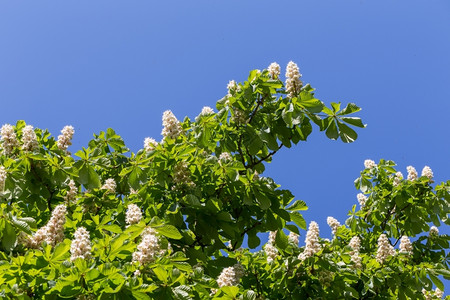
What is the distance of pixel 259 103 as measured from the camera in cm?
645

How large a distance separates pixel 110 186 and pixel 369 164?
5.41 m

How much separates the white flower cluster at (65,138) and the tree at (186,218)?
14 millimetres

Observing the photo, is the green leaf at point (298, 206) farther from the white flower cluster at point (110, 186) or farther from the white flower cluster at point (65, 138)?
the white flower cluster at point (65, 138)

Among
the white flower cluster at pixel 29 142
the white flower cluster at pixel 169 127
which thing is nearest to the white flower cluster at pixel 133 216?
the white flower cluster at pixel 169 127

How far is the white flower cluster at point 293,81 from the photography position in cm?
632

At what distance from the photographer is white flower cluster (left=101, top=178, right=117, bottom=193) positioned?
7328mm

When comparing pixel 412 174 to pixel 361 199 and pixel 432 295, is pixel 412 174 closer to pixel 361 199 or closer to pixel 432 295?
pixel 361 199

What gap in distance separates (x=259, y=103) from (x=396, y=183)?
177 inches

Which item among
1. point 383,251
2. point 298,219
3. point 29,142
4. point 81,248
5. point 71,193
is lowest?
point 81,248

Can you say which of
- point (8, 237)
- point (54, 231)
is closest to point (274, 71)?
point (54, 231)

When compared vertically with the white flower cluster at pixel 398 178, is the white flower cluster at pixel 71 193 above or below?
below

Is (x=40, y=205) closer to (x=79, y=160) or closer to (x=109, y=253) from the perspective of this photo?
(x=79, y=160)

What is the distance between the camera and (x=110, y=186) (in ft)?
24.1

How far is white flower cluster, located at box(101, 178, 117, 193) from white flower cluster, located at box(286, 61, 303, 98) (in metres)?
2.85
